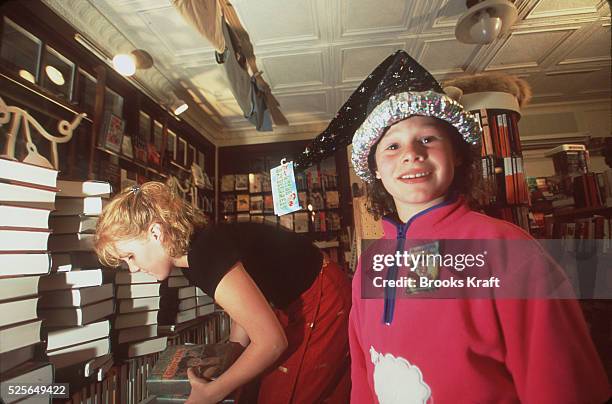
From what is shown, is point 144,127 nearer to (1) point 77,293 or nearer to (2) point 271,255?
(1) point 77,293

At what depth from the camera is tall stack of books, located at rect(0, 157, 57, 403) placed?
49 centimetres

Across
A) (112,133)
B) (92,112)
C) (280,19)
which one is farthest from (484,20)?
(92,112)

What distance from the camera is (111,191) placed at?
2.45ft

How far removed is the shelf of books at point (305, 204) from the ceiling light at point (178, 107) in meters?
0.28

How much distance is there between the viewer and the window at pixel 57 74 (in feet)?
3.77

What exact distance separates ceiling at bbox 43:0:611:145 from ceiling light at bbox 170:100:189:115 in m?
0.04

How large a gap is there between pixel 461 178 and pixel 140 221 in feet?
2.05

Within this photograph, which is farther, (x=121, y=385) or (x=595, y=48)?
(x=121, y=385)

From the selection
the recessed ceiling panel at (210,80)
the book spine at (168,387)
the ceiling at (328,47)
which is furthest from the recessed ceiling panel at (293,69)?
the book spine at (168,387)

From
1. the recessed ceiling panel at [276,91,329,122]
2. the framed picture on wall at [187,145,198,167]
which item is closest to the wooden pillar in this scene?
the framed picture on wall at [187,145,198,167]

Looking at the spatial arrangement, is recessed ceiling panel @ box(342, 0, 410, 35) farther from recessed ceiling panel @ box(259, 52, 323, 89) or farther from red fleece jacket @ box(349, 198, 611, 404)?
red fleece jacket @ box(349, 198, 611, 404)

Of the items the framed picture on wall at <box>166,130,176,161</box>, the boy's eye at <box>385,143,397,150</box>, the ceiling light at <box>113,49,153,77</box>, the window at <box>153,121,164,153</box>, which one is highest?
the ceiling light at <box>113,49,153,77</box>

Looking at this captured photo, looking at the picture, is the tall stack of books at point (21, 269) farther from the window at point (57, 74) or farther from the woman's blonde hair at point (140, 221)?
the window at point (57, 74)

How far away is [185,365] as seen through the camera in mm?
568
